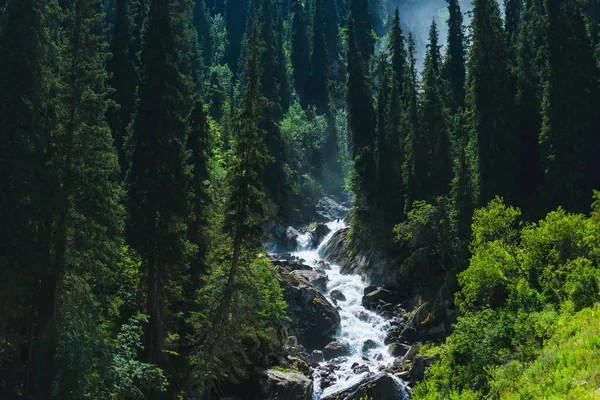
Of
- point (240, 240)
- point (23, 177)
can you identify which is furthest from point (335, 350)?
point (23, 177)

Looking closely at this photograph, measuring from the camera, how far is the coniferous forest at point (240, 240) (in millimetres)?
24578

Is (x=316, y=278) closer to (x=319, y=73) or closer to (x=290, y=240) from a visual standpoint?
(x=290, y=240)

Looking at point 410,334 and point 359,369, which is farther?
point 410,334

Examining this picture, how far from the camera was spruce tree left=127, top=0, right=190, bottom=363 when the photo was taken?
2956 centimetres

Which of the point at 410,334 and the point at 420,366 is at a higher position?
the point at 410,334

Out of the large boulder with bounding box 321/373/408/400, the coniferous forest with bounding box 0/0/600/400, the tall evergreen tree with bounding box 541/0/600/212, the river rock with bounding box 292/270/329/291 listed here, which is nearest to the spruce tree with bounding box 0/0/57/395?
the coniferous forest with bounding box 0/0/600/400

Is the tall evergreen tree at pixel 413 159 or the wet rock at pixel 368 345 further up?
the tall evergreen tree at pixel 413 159

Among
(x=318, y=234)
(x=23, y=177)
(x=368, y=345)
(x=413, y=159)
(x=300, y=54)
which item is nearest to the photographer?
(x=23, y=177)

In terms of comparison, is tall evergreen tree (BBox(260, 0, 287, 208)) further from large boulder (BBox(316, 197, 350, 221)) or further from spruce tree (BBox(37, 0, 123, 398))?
spruce tree (BBox(37, 0, 123, 398))

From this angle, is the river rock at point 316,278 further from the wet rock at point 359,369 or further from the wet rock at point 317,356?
the wet rock at point 359,369

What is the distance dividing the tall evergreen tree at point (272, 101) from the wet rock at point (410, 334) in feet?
88.4

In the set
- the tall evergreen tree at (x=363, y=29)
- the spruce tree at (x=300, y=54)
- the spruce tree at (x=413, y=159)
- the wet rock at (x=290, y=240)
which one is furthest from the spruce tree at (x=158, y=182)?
the spruce tree at (x=300, y=54)

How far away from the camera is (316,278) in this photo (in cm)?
5347

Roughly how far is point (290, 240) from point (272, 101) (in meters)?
15.6
